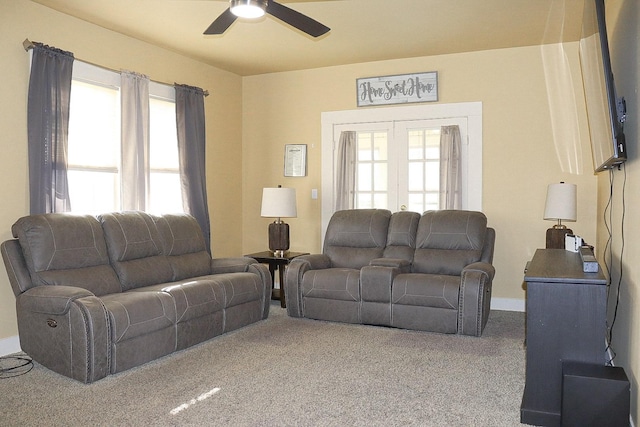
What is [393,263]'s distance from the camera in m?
4.86

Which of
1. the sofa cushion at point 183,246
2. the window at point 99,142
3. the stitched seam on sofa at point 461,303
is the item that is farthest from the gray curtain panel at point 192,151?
the stitched seam on sofa at point 461,303

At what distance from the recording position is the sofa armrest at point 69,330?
328cm

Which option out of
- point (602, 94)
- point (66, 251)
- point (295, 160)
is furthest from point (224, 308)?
point (602, 94)

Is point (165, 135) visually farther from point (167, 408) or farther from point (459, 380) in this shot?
point (459, 380)

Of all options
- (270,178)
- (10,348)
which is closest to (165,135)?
(270,178)

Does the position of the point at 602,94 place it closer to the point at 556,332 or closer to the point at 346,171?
the point at 556,332

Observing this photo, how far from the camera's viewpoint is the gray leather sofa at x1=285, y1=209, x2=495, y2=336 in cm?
447

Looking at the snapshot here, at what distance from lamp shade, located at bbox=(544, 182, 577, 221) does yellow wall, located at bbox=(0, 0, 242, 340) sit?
3661mm

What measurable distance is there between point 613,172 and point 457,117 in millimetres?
2290

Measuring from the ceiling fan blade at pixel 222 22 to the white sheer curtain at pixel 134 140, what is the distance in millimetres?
1730

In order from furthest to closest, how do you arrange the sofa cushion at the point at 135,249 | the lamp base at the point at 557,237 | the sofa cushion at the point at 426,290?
the lamp base at the point at 557,237 → the sofa cushion at the point at 426,290 → the sofa cushion at the point at 135,249

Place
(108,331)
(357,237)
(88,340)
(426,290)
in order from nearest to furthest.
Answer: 1. (88,340)
2. (108,331)
3. (426,290)
4. (357,237)

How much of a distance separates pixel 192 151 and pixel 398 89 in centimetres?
236

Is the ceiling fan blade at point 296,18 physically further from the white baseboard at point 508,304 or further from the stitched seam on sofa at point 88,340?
the white baseboard at point 508,304
